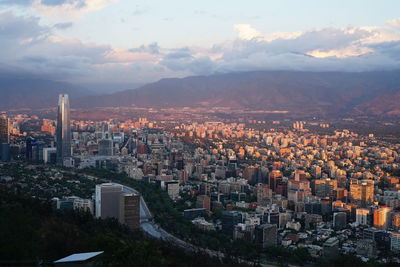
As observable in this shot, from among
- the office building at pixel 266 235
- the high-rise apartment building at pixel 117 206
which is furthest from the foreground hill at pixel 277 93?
the office building at pixel 266 235

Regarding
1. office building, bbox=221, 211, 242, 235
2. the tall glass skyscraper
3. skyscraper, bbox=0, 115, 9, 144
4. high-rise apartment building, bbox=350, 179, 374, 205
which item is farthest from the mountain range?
office building, bbox=221, 211, 242, 235

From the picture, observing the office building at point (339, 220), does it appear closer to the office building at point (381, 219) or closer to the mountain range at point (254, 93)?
the office building at point (381, 219)

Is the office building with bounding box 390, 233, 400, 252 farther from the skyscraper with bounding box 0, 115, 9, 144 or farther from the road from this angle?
the skyscraper with bounding box 0, 115, 9, 144

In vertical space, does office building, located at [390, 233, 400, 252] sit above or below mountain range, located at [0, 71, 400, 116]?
below

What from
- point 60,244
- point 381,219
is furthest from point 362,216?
point 60,244

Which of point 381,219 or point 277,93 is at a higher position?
point 277,93

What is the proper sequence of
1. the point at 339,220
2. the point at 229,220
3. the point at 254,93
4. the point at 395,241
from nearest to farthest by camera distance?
1. the point at 395,241
2. the point at 229,220
3. the point at 339,220
4. the point at 254,93

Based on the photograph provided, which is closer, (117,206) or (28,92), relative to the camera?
(117,206)

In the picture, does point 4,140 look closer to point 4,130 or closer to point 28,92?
point 4,130
